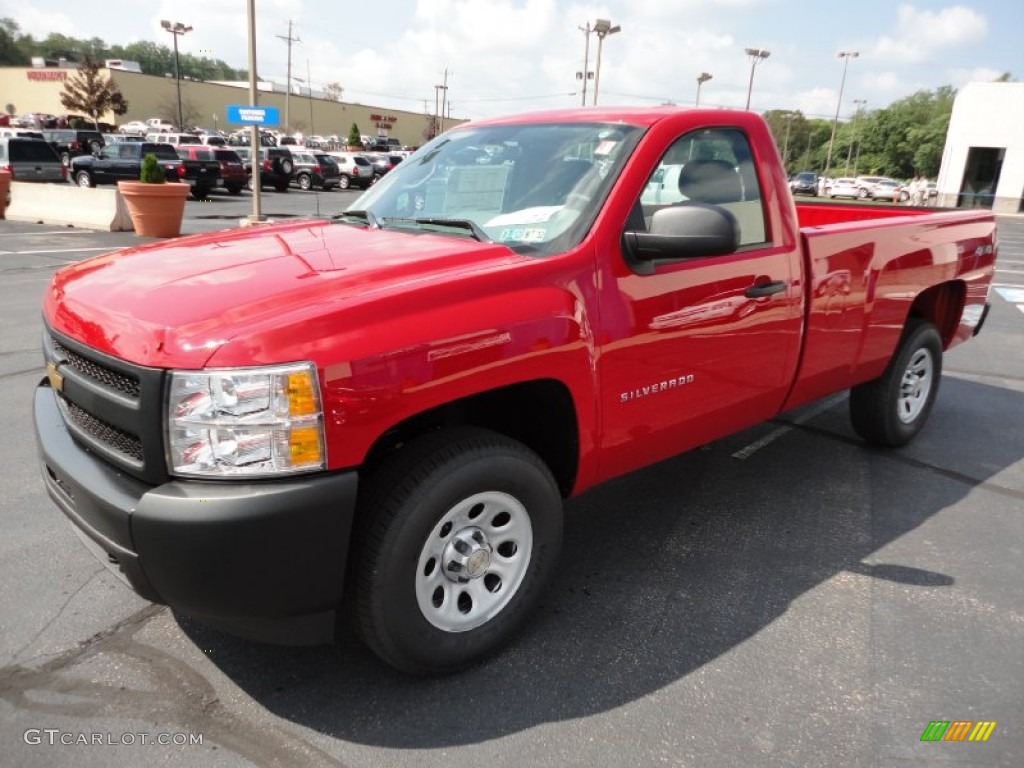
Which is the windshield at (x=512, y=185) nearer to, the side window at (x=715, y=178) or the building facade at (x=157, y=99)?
the side window at (x=715, y=178)

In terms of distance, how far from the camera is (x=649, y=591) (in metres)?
3.23

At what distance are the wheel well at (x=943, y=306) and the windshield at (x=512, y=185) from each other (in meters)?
2.78

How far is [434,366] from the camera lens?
2281 millimetres

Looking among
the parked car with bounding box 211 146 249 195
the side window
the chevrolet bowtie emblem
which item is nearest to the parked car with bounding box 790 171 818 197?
the parked car with bounding box 211 146 249 195

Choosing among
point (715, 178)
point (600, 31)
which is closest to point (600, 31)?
point (600, 31)

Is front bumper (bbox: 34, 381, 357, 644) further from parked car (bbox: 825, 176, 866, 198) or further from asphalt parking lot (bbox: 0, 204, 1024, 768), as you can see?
parked car (bbox: 825, 176, 866, 198)

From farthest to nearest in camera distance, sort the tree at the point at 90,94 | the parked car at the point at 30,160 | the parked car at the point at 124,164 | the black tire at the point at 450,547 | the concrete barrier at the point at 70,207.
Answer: the tree at the point at 90,94
the parked car at the point at 30,160
the parked car at the point at 124,164
the concrete barrier at the point at 70,207
the black tire at the point at 450,547

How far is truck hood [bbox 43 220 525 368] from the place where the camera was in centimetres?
215

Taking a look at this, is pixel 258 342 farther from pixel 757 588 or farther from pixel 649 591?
pixel 757 588

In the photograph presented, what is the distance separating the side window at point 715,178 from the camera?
3154 mm

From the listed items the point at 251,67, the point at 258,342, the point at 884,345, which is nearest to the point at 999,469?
the point at 884,345

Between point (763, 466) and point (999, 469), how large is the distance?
148cm

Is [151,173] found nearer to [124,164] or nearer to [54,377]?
[124,164]

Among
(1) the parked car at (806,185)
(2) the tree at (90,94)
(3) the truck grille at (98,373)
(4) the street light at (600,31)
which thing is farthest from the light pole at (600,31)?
(2) the tree at (90,94)
